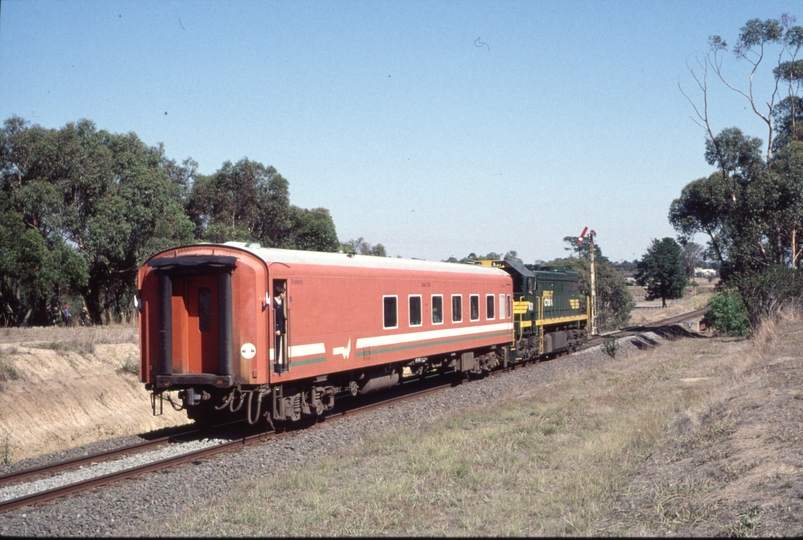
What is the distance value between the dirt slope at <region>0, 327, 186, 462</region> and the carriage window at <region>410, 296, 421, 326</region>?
28.9ft

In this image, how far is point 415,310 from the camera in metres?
18.3

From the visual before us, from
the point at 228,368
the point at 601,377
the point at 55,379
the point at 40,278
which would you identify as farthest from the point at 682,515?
the point at 40,278

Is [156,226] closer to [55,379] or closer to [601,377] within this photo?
[55,379]

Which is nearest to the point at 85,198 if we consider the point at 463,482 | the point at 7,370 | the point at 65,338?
the point at 65,338

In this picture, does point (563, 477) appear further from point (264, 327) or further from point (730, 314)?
point (730, 314)

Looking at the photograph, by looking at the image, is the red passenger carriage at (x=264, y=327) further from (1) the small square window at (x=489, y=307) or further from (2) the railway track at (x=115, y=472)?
(1) the small square window at (x=489, y=307)

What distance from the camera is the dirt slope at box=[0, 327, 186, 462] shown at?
1836cm

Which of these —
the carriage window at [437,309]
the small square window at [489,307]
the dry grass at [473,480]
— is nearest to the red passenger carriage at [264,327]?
the carriage window at [437,309]

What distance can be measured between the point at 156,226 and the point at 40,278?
7621 mm

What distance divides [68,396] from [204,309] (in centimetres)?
917

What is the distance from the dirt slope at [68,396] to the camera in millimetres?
18359

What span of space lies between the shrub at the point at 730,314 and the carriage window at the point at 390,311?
2708 centimetres

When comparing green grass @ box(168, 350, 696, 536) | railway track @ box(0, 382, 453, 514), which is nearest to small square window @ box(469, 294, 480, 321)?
green grass @ box(168, 350, 696, 536)

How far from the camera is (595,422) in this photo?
1357 cm
